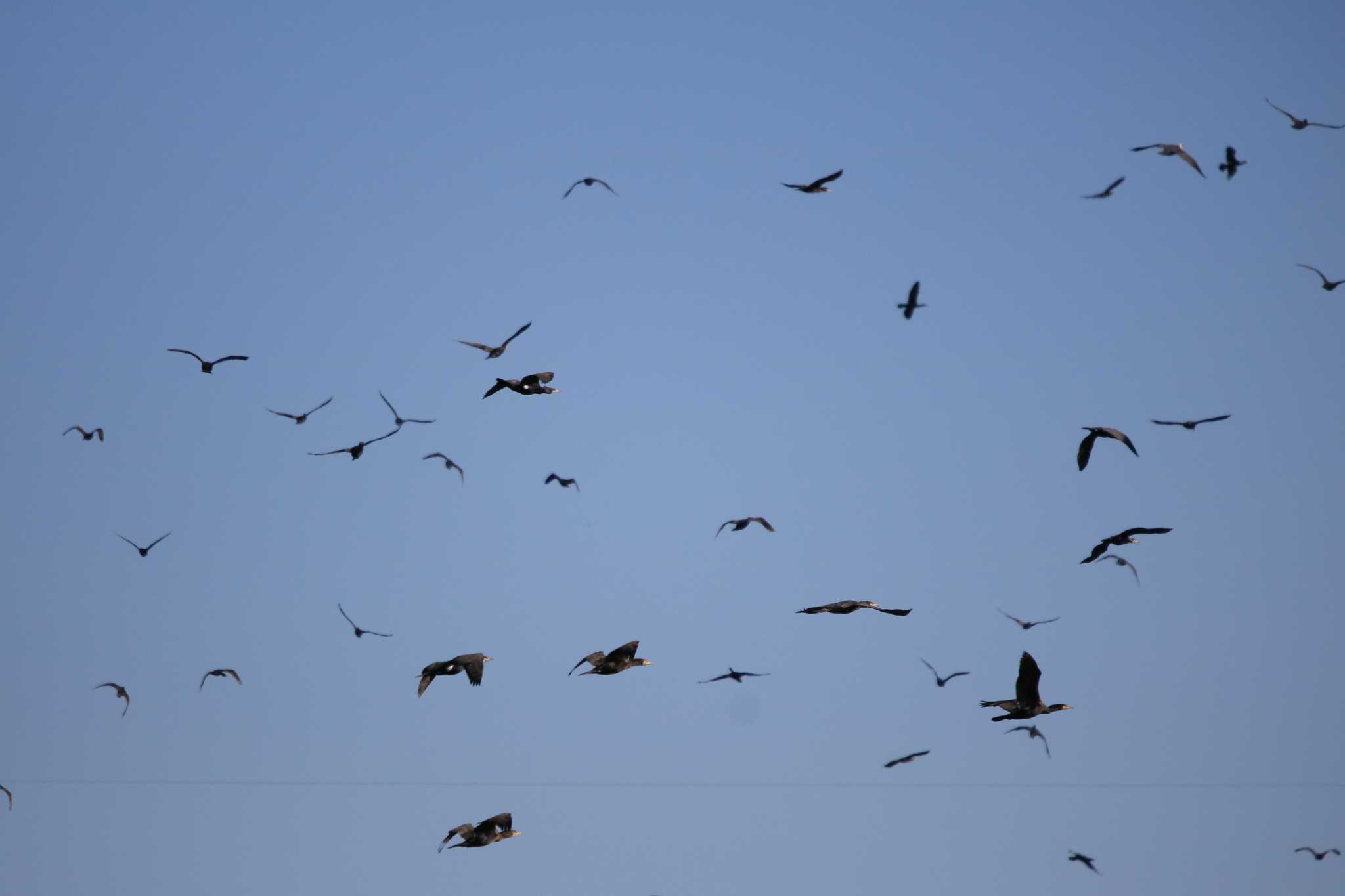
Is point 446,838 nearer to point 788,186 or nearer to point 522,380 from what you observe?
point 522,380

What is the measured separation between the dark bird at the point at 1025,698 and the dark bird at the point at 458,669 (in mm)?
9547

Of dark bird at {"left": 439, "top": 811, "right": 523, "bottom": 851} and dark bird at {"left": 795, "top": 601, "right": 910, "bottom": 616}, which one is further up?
dark bird at {"left": 795, "top": 601, "right": 910, "bottom": 616}

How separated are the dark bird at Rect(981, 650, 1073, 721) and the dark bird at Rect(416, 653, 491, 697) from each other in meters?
9.55

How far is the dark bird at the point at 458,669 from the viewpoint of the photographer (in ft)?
121

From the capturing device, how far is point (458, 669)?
38.9 meters

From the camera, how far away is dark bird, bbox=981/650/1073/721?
35125mm

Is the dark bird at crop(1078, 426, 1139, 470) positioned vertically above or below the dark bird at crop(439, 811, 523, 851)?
above

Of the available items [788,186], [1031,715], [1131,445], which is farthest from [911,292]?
[1031,715]

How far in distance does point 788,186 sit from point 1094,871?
2549 centimetres

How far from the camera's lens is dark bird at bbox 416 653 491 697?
36.9 meters

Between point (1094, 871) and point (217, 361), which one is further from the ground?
point (217, 361)

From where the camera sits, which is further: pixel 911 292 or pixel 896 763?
pixel 911 292

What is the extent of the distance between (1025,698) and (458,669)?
11.2 m

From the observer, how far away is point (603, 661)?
129ft
